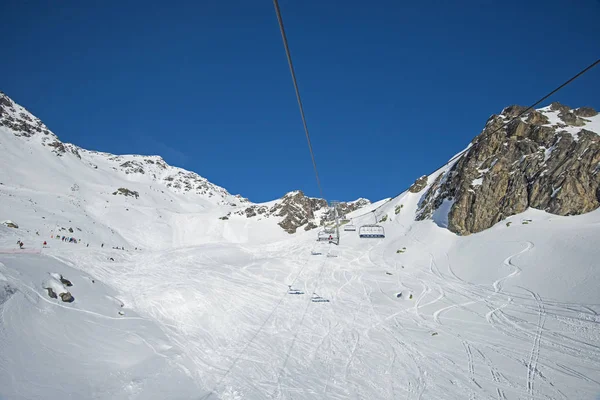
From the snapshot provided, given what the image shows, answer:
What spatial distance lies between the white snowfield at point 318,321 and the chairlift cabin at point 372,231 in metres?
4.57

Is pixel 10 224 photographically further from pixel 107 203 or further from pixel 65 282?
pixel 107 203

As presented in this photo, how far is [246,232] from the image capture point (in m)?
75.9

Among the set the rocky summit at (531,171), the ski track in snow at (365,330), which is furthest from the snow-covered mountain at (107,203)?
the rocky summit at (531,171)

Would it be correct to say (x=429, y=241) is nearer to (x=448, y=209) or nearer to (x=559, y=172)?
(x=448, y=209)

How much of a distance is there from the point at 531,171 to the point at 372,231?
20655 millimetres

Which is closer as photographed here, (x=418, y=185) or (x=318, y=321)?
(x=318, y=321)

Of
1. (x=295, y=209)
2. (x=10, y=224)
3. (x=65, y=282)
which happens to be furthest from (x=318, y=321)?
(x=295, y=209)

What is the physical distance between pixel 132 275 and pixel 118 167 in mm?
146577

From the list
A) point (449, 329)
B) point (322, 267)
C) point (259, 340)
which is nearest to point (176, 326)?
point (259, 340)

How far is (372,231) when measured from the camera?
45125mm

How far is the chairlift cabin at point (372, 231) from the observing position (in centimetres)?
4411

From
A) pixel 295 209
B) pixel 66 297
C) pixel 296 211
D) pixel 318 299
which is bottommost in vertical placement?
pixel 66 297

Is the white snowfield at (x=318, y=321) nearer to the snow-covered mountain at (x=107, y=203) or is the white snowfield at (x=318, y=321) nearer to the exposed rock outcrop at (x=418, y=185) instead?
the exposed rock outcrop at (x=418, y=185)

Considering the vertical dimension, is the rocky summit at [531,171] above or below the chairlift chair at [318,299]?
above
